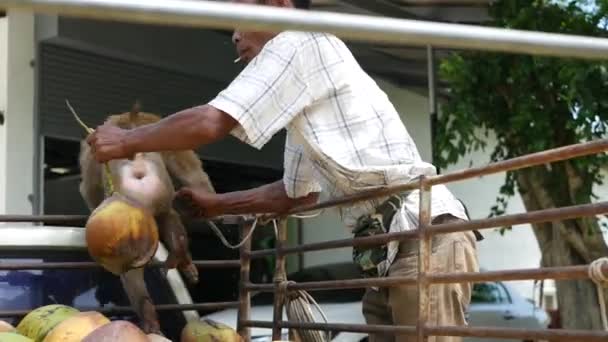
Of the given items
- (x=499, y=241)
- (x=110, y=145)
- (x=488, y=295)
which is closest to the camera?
(x=110, y=145)

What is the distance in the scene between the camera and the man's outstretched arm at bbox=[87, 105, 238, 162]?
269 centimetres

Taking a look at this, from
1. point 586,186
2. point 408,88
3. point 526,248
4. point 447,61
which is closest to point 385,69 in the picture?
point 408,88

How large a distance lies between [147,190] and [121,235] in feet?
1.19

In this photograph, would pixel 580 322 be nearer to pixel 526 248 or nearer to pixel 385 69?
pixel 385 69

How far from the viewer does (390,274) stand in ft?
9.32

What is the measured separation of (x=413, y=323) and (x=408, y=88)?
8.06m

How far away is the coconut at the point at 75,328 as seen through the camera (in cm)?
221

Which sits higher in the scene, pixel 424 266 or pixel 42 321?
pixel 424 266

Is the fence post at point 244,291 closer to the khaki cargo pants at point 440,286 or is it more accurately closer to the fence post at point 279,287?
the fence post at point 279,287

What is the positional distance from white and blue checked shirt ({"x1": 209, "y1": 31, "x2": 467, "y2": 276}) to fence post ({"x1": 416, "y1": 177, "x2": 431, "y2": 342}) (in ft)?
1.15

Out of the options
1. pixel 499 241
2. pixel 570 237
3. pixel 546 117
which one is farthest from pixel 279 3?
pixel 499 241

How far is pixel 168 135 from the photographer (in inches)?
106

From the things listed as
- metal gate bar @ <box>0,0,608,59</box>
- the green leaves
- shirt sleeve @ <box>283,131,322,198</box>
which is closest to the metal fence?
metal gate bar @ <box>0,0,608,59</box>

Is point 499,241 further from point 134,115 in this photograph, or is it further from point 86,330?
point 86,330
